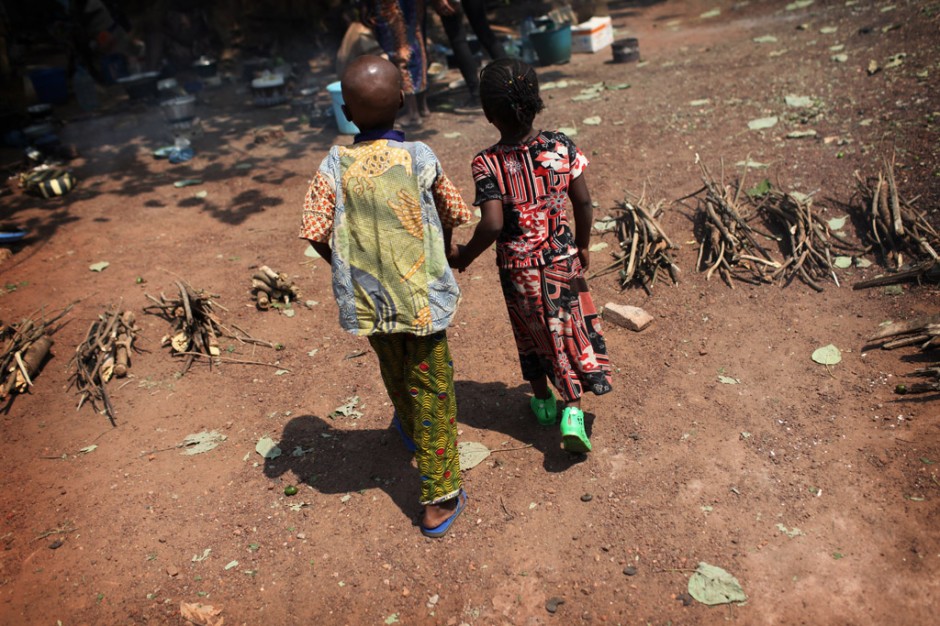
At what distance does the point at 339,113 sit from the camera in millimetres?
7910

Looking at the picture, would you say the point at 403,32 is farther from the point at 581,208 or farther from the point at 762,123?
the point at 581,208

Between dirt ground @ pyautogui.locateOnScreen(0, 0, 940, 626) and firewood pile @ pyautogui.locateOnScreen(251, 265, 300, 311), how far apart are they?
10cm

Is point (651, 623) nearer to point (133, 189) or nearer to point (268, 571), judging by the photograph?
point (268, 571)

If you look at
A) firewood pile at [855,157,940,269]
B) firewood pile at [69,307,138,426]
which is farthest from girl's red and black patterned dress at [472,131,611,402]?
firewood pile at [69,307,138,426]

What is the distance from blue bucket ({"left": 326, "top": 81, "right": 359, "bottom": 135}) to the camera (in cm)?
759

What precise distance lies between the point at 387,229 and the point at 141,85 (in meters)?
9.44

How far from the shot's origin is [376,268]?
250 cm

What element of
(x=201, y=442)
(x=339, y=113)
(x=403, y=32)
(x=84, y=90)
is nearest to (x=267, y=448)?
(x=201, y=442)

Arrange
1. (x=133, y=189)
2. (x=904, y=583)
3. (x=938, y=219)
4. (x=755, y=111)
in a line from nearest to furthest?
(x=904, y=583) → (x=938, y=219) → (x=755, y=111) → (x=133, y=189)

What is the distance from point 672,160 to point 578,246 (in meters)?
3.27

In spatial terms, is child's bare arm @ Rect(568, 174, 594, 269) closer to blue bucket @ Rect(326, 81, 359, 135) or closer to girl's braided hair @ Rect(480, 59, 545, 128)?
girl's braided hair @ Rect(480, 59, 545, 128)

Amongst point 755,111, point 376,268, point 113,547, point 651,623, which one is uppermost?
point 376,268

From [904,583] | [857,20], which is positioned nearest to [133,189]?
[904,583]

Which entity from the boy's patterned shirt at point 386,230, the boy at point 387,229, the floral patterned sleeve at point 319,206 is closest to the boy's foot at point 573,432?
the boy at point 387,229
